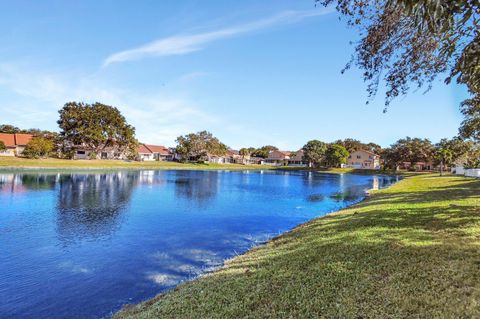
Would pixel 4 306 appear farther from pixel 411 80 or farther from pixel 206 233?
pixel 411 80

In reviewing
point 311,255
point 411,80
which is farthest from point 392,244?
point 411,80

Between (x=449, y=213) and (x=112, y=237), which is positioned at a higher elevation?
(x=449, y=213)

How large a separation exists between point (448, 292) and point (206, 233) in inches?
517

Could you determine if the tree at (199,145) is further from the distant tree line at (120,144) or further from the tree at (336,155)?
the tree at (336,155)

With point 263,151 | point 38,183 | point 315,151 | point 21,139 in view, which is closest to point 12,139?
point 21,139

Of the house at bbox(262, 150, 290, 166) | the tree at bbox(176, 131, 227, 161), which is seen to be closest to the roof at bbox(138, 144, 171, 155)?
the tree at bbox(176, 131, 227, 161)

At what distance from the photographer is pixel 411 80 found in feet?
30.0

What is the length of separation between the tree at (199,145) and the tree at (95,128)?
19400mm

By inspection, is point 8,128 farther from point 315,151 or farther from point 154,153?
point 315,151

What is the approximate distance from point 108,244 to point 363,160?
105319 millimetres

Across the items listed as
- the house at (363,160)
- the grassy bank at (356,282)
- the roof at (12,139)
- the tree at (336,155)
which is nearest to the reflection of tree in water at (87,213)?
the grassy bank at (356,282)

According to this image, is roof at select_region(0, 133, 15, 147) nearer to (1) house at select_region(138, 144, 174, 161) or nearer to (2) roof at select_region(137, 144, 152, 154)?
(1) house at select_region(138, 144, 174, 161)

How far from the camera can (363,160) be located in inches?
4220

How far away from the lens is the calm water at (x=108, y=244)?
9.30 m
